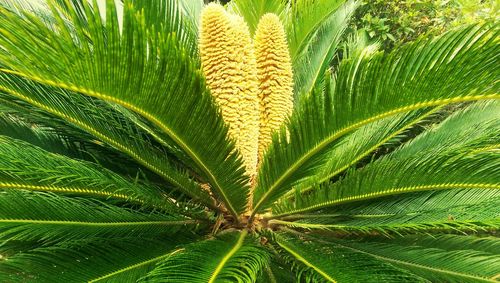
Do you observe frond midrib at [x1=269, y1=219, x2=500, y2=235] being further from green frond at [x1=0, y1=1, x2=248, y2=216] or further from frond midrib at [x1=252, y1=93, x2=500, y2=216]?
green frond at [x1=0, y1=1, x2=248, y2=216]

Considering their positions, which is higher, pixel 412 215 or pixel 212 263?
pixel 412 215

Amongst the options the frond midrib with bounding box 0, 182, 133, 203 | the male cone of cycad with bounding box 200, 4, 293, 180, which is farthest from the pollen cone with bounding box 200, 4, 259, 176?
the frond midrib with bounding box 0, 182, 133, 203

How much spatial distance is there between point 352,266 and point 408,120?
3.40 ft

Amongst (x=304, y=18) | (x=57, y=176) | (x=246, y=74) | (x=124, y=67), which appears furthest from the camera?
(x=304, y=18)

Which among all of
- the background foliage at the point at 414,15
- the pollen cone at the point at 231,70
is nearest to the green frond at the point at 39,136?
the pollen cone at the point at 231,70

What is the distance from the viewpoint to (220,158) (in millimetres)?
1831

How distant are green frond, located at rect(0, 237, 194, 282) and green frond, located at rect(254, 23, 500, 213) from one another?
2.21 ft

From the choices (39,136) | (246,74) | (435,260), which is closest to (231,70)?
(246,74)

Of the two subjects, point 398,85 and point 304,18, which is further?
point 304,18

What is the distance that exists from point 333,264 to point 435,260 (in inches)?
23.4

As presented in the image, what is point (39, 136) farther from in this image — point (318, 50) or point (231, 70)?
point (318, 50)

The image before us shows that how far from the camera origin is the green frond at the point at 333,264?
5.51ft

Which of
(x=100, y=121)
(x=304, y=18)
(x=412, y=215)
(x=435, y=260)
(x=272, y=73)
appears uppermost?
(x=304, y=18)

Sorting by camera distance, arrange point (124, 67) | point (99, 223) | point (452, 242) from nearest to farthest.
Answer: point (124, 67)
point (99, 223)
point (452, 242)
